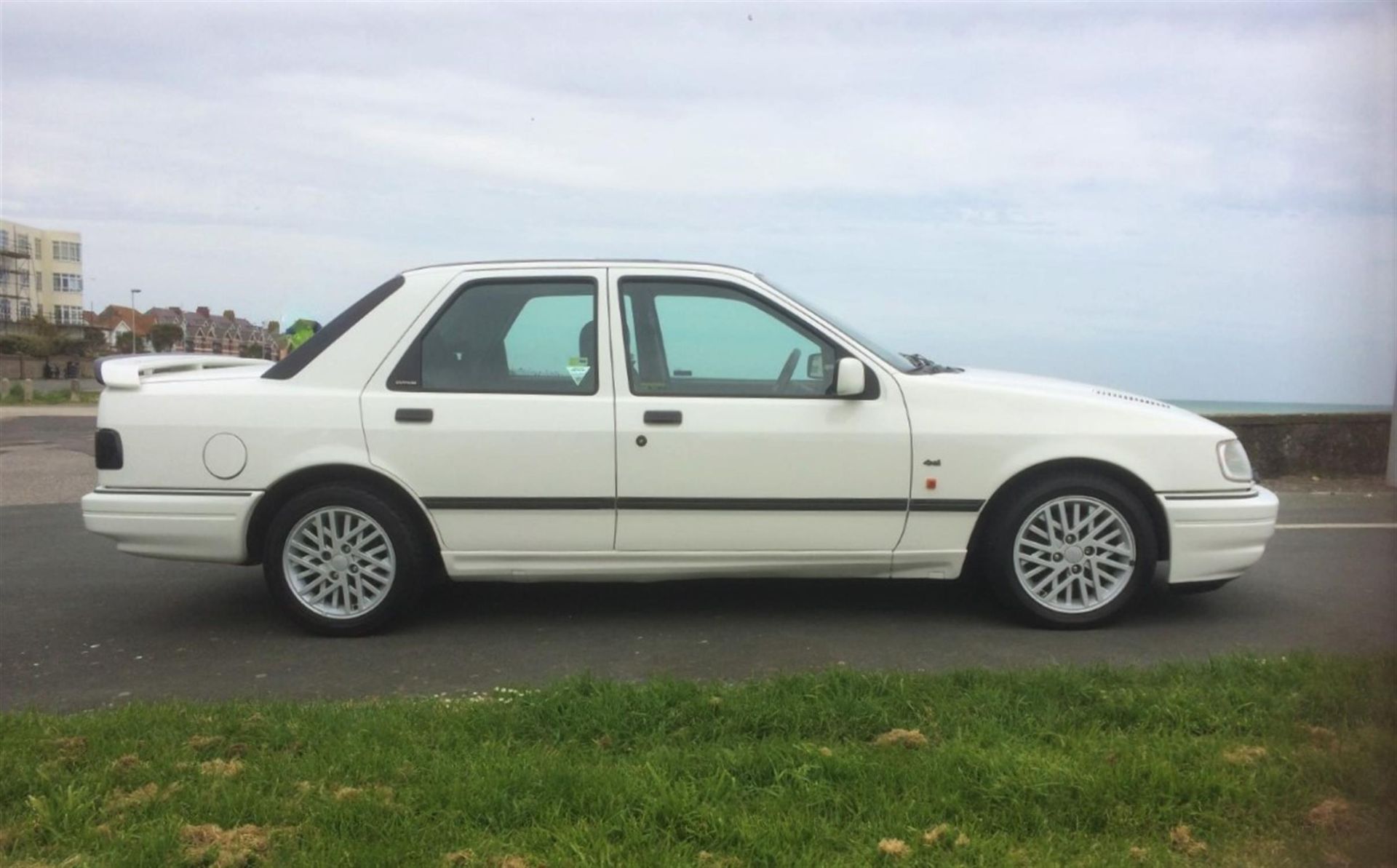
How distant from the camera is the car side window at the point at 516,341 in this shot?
479 centimetres

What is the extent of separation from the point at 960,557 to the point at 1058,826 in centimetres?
208

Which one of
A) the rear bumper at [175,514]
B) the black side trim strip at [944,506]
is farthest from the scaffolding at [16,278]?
the black side trim strip at [944,506]

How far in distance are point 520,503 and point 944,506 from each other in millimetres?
1850

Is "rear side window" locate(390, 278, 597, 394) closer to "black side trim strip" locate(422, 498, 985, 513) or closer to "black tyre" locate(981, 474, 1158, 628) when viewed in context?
"black side trim strip" locate(422, 498, 985, 513)

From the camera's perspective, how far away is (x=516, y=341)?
192 inches

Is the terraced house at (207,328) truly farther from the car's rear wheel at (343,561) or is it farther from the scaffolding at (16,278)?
the car's rear wheel at (343,561)

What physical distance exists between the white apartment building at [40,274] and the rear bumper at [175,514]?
110522 millimetres

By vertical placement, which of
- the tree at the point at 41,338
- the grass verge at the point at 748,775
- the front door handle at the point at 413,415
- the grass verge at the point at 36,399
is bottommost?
the grass verge at the point at 36,399

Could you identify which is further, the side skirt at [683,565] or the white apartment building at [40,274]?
the white apartment building at [40,274]

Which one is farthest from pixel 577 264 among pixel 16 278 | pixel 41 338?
pixel 16 278

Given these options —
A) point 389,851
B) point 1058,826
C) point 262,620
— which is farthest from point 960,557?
point 262,620

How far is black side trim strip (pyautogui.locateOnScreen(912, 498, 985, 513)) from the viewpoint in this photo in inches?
185

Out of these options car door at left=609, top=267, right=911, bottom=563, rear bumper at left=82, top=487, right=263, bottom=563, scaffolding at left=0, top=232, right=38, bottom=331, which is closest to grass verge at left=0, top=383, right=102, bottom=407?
rear bumper at left=82, top=487, right=263, bottom=563

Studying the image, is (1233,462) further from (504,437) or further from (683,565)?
(504,437)
